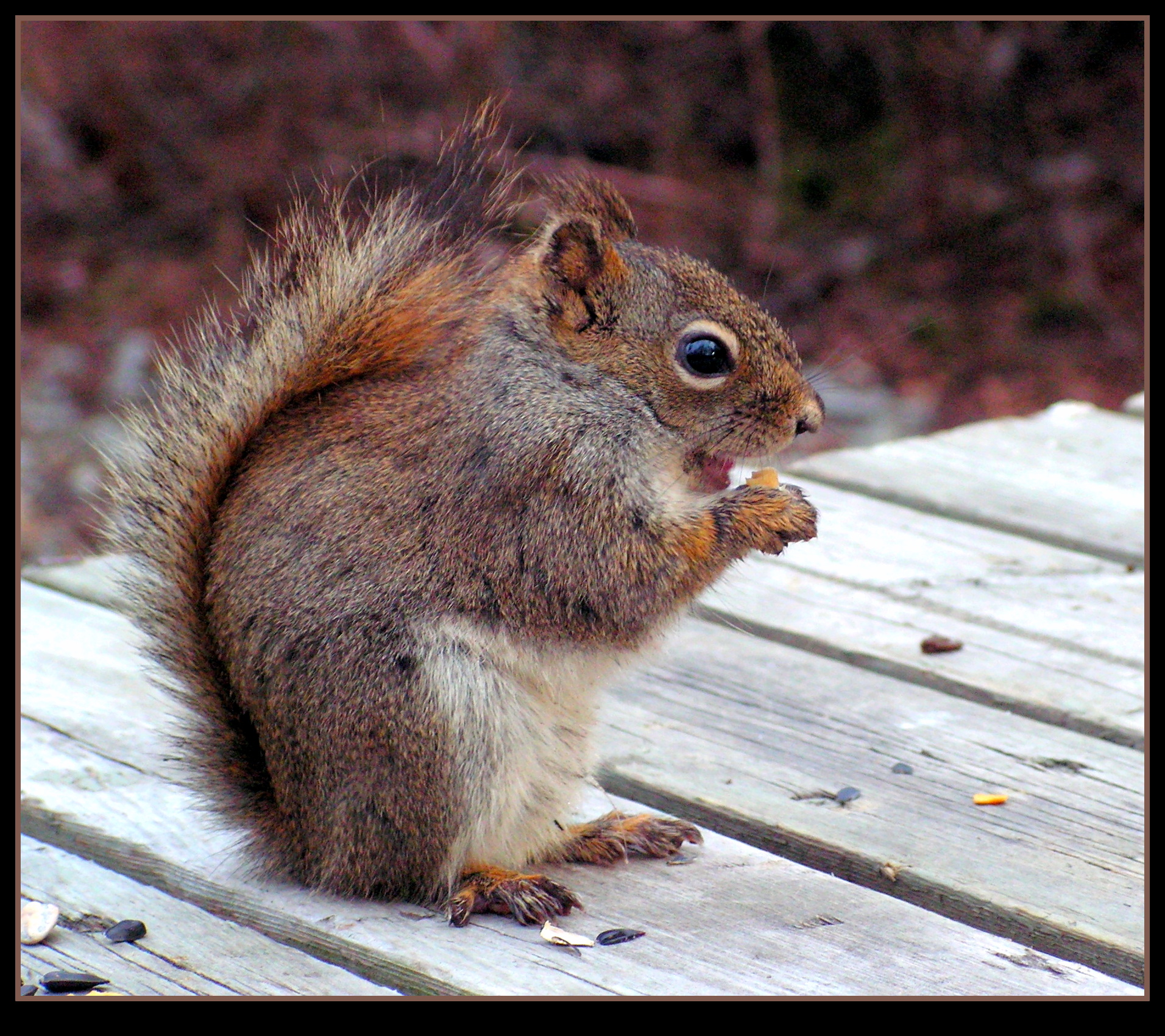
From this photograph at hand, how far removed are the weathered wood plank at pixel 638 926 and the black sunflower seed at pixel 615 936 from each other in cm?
1

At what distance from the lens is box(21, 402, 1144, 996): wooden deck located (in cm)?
151

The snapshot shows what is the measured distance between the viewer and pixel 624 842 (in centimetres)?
175

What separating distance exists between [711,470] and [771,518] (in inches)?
5.6

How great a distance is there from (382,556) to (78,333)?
4.30 m

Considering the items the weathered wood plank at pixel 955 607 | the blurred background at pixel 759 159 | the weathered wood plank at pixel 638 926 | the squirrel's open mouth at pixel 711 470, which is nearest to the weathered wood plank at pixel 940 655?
the weathered wood plank at pixel 955 607

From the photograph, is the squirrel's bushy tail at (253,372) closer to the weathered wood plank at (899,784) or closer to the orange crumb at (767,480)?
the orange crumb at (767,480)

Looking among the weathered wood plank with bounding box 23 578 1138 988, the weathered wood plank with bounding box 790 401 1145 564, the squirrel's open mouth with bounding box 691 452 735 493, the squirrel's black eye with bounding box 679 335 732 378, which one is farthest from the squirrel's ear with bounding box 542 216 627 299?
the weathered wood plank with bounding box 790 401 1145 564

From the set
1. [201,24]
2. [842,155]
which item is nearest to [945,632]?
[842,155]

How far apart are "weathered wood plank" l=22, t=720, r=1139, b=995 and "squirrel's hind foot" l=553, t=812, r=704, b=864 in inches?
0.6

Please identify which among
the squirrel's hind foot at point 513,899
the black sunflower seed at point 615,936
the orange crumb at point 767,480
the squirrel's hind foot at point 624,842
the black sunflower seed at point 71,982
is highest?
the orange crumb at point 767,480

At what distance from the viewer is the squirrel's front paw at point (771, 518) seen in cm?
181

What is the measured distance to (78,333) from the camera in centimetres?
557

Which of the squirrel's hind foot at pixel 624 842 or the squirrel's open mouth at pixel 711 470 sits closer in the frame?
the squirrel's hind foot at pixel 624 842

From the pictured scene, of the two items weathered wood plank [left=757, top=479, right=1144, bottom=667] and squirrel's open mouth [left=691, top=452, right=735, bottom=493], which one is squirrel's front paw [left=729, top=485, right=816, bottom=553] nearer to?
squirrel's open mouth [left=691, top=452, right=735, bottom=493]
